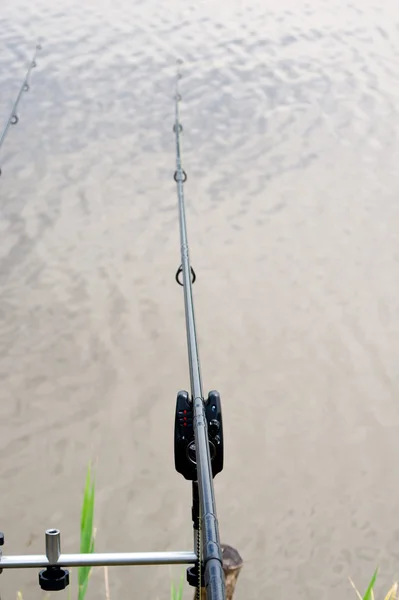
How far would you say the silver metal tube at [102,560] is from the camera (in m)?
0.71

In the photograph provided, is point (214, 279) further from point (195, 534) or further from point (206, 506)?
point (206, 506)

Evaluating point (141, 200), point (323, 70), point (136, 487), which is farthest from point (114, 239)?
point (323, 70)

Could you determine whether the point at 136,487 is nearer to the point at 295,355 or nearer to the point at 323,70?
the point at 295,355

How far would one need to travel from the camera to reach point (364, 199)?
350 cm

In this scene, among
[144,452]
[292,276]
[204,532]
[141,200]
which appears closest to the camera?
[204,532]

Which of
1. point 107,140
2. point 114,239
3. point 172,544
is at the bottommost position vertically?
point 172,544

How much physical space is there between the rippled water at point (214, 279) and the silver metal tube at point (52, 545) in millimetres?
1759

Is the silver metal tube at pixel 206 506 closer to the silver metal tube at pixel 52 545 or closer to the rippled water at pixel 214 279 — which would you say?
the silver metal tube at pixel 52 545

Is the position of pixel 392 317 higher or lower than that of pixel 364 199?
lower

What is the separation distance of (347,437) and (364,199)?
1140 millimetres

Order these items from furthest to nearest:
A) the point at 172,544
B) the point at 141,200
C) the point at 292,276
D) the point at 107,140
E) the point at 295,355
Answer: the point at 107,140, the point at 141,200, the point at 292,276, the point at 295,355, the point at 172,544

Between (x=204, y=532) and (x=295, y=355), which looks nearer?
(x=204, y=532)

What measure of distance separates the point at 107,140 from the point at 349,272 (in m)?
1.24

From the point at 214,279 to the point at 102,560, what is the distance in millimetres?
2508
